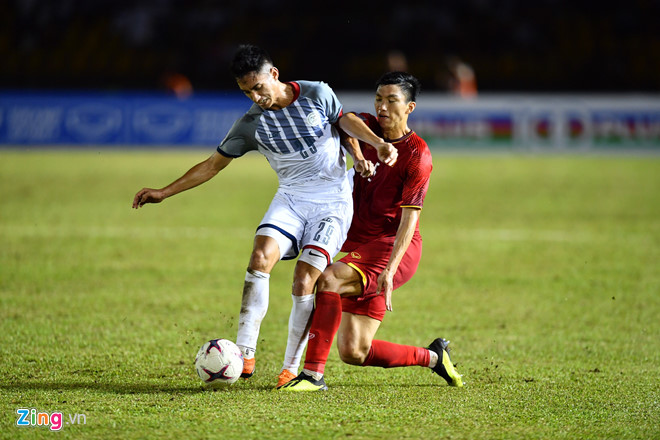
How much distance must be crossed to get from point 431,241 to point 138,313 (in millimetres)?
4561

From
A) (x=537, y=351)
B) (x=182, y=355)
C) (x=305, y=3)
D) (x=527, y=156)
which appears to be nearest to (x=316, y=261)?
(x=182, y=355)

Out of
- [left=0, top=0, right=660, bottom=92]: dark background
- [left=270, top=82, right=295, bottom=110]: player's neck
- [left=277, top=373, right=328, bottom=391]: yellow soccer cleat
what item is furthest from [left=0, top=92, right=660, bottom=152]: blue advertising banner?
[left=277, top=373, right=328, bottom=391]: yellow soccer cleat

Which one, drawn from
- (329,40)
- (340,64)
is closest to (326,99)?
(340,64)

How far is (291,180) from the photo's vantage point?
16.1ft

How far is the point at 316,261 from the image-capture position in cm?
453

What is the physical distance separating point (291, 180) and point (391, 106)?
773mm

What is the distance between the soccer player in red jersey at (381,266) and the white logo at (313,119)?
0.82ft

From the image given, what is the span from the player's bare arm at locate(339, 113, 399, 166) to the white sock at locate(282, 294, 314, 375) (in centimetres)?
90

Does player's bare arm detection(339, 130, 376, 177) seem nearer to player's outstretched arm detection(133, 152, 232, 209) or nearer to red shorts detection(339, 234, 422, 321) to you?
red shorts detection(339, 234, 422, 321)

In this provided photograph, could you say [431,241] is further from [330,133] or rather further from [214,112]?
[214,112]

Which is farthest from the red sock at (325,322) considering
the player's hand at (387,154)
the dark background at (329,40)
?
the dark background at (329,40)

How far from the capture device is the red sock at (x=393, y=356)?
4590mm

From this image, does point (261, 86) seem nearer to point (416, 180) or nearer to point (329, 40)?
point (416, 180)

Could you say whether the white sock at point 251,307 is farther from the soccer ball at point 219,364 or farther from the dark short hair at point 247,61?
the dark short hair at point 247,61
